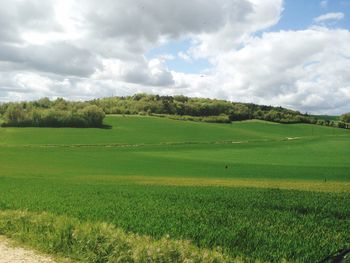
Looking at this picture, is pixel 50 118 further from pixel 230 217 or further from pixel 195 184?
pixel 230 217

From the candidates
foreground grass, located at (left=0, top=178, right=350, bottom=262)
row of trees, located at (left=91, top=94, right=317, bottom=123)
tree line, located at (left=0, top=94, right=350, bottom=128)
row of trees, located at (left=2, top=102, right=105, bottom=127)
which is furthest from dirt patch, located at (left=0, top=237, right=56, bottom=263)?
row of trees, located at (left=91, top=94, right=317, bottom=123)

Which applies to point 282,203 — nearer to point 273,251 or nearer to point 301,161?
point 273,251

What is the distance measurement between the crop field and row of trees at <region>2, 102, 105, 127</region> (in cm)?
658

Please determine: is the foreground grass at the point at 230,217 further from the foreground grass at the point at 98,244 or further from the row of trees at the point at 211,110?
the row of trees at the point at 211,110

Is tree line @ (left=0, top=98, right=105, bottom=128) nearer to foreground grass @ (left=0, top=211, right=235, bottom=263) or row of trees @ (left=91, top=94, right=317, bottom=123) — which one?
row of trees @ (left=91, top=94, right=317, bottom=123)

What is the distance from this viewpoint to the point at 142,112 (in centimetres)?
14725

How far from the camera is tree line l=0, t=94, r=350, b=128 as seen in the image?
114m

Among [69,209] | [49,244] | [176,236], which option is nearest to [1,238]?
[49,244]

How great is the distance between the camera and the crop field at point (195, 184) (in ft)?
41.5

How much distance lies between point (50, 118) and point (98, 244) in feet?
354

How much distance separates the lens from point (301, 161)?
63.3m

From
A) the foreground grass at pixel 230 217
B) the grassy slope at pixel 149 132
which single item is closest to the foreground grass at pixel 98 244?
the foreground grass at pixel 230 217

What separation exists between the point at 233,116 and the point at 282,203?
127m

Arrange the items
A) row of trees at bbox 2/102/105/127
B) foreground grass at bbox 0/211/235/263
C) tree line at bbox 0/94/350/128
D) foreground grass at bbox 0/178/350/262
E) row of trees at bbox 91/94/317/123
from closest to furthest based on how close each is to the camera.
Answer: foreground grass at bbox 0/211/235/263
foreground grass at bbox 0/178/350/262
row of trees at bbox 2/102/105/127
tree line at bbox 0/94/350/128
row of trees at bbox 91/94/317/123
